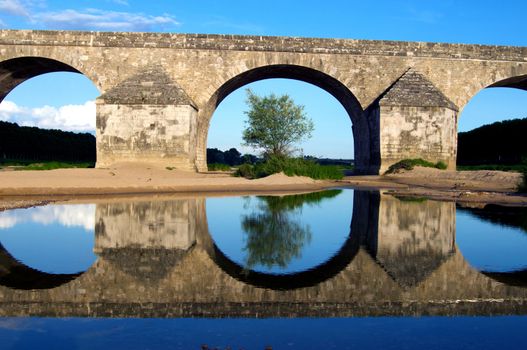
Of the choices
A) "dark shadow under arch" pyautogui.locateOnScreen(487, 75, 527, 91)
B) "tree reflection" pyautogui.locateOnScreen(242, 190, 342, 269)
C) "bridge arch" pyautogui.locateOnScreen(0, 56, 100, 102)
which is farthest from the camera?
"dark shadow under arch" pyautogui.locateOnScreen(487, 75, 527, 91)

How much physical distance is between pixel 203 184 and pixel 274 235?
392 inches

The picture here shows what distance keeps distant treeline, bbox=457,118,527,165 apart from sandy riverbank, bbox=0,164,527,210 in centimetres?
2116

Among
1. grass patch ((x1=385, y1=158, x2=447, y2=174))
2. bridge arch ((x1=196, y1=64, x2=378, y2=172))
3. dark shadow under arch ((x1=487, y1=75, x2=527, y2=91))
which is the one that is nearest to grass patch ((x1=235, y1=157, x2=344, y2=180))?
grass patch ((x1=385, y1=158, x2=447, y2=174))

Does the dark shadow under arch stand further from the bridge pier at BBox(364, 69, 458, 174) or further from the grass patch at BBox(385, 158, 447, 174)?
the grass patch at BBox(385, 158, 447, 174)

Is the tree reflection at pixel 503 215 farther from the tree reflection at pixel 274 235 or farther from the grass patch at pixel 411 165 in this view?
the grass patch at pixel 411 165

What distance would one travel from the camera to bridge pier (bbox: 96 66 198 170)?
70.3 feet

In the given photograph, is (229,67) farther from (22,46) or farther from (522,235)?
(522,235)

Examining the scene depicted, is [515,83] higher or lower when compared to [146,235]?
higher

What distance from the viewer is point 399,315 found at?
12.0ft

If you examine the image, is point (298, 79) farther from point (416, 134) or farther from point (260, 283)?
point (260, 283)

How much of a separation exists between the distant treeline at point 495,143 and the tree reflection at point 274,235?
1339 inches

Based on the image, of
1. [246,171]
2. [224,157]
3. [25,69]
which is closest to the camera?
[246,171]

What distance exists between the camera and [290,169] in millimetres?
21047

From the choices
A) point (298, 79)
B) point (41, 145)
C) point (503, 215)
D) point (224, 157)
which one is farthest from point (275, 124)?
point (224, 157)
